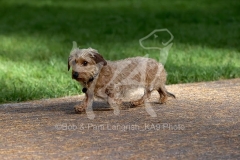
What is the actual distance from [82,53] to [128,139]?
5.46 feet

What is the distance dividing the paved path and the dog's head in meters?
0.48

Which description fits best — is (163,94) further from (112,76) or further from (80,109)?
(80,109)

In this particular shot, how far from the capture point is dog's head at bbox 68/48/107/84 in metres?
8.89

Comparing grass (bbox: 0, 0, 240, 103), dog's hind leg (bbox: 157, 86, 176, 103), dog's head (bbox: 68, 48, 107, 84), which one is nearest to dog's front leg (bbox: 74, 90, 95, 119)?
dog's head (bbox: 68, 48, 107, 84)

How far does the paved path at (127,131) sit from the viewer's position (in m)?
7.12

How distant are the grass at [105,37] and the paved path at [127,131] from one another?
5.77ft

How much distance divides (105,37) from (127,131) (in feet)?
Result: 32.4

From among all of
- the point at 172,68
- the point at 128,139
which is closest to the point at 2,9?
the point at 172,68

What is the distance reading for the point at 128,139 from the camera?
25.2 feet

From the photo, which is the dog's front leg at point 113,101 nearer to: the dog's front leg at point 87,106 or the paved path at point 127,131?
the paved path at point 127,131

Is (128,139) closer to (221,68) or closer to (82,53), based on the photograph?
(82,53)
